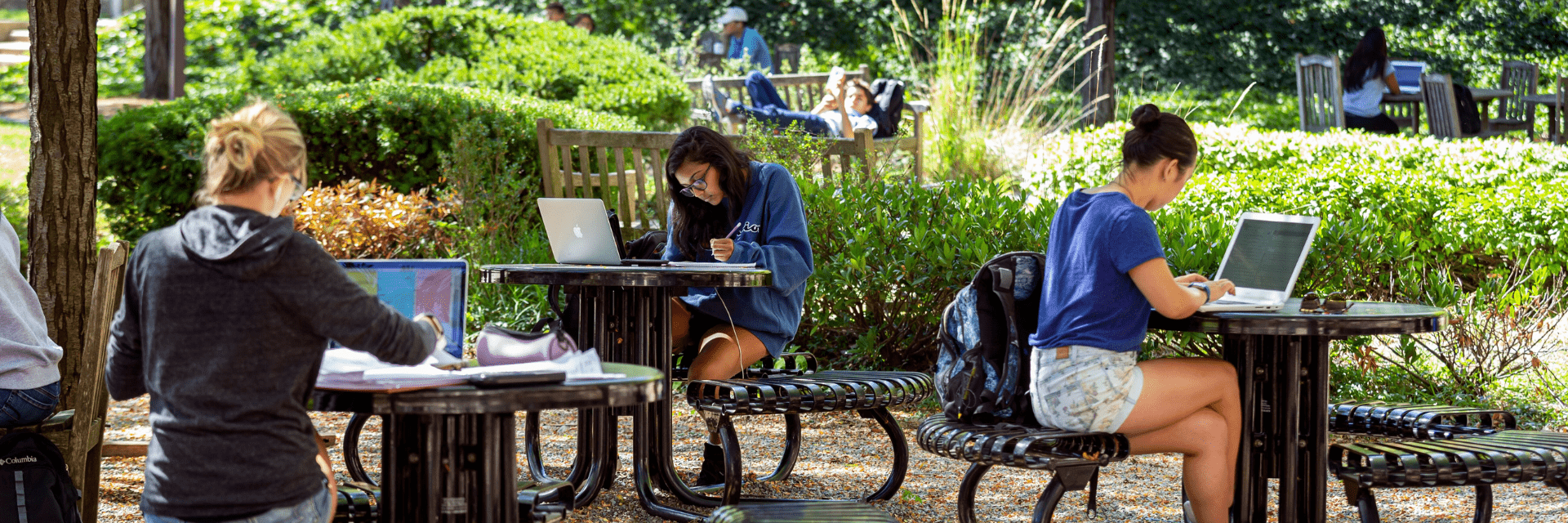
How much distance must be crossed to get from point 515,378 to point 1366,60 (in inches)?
417

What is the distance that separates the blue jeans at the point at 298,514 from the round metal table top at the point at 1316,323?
204 centimetres

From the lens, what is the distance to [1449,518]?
4.18 meters

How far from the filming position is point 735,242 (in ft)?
14.2

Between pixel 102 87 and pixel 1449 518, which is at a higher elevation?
pixel 102 87

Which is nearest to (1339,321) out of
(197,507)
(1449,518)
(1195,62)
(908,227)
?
(1449,518)

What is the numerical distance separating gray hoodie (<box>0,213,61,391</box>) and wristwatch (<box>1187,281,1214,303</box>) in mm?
2856

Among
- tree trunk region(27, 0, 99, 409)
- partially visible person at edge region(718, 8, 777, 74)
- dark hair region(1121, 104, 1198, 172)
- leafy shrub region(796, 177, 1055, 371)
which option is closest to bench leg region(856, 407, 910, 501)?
dark hair region(1121, 104, 1198, 172)

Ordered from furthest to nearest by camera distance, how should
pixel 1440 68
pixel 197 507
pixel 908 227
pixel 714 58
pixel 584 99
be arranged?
pixel 1440 68, pixel 714 58, pixel 584 99, pixel 908 227, pixel 197 507

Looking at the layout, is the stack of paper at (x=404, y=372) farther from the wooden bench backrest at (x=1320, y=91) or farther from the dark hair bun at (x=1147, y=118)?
the wooden bench backrest at (x=1320, y=91)

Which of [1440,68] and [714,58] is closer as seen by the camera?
[714,58]

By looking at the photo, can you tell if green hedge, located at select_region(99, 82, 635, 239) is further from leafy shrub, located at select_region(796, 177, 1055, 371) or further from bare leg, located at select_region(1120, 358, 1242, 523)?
bare leg, located at select_region(1120, 358, 1242, 523)

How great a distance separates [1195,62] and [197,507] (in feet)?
62.4

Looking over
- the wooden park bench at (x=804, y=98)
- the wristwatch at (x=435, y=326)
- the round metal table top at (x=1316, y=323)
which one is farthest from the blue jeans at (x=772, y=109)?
the wristwatch at (x=435, y=326)

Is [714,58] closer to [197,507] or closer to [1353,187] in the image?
[1353,187]
